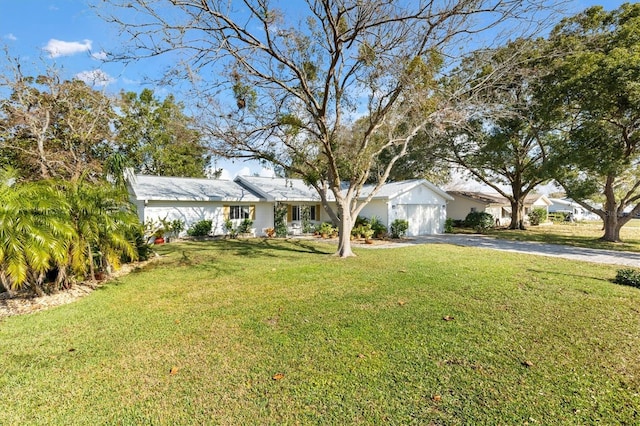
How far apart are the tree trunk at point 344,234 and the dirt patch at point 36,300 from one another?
25.2 feet

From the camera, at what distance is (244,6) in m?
7.85

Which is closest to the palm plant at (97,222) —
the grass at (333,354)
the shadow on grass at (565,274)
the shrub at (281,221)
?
the grass at (333,354)

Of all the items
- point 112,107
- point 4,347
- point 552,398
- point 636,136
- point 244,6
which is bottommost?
point 4,347

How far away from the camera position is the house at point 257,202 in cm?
1686

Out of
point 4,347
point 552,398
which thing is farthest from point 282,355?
point 4,347

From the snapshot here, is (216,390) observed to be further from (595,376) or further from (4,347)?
(595,376)

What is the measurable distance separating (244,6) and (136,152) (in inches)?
838

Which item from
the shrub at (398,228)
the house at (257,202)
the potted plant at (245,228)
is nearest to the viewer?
the house at (257,202)

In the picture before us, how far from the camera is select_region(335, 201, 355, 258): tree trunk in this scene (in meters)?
11.9

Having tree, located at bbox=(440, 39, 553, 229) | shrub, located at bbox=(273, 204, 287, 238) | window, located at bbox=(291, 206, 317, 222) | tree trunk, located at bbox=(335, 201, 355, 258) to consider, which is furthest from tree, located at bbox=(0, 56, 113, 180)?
tree, located at bbox=(440, 39, 553, 229)

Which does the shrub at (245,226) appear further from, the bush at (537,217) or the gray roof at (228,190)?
the bush at (537,217)

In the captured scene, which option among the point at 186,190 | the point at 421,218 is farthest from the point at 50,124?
the point at 421,218

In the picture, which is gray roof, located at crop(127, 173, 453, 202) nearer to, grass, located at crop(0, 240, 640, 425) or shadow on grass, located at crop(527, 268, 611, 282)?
shadow on grass, located at crop(527, 268, 611, 282)

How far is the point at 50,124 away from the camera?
1722 cm
